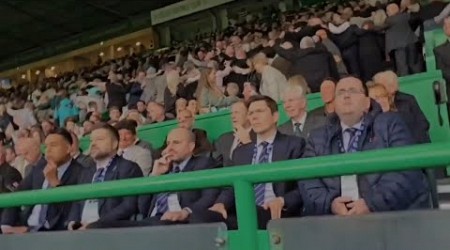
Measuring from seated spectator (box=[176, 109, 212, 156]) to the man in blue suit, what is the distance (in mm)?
1621

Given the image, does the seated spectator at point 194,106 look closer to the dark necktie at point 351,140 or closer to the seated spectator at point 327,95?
the seated spectator at point 327,95

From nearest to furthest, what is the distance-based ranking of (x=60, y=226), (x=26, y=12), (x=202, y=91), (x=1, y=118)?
(x=60, y=226) < (x=202, y=91) < (x=1, y=118) < (x=26, y=12)

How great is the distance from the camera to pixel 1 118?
39.9 feet

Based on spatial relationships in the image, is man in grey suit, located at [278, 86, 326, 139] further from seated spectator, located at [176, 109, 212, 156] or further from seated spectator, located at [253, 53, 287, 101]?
seated spectator, located at [253, 53, 287, 101]

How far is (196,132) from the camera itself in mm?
6406

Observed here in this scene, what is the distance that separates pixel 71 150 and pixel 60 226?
108 cm

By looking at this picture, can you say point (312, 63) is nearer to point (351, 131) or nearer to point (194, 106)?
point (194, 106)

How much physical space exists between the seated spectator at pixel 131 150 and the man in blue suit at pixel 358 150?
2.03 metres

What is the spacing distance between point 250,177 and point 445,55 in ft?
14.6

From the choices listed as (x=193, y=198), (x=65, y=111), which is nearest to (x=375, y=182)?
(x=193, y=198)

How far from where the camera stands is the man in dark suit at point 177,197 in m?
3.91

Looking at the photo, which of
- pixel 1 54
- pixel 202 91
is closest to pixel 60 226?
pixel 202 91

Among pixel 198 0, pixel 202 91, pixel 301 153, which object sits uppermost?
pixel 198 0

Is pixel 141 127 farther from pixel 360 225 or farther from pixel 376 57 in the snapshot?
pixel 360 225
